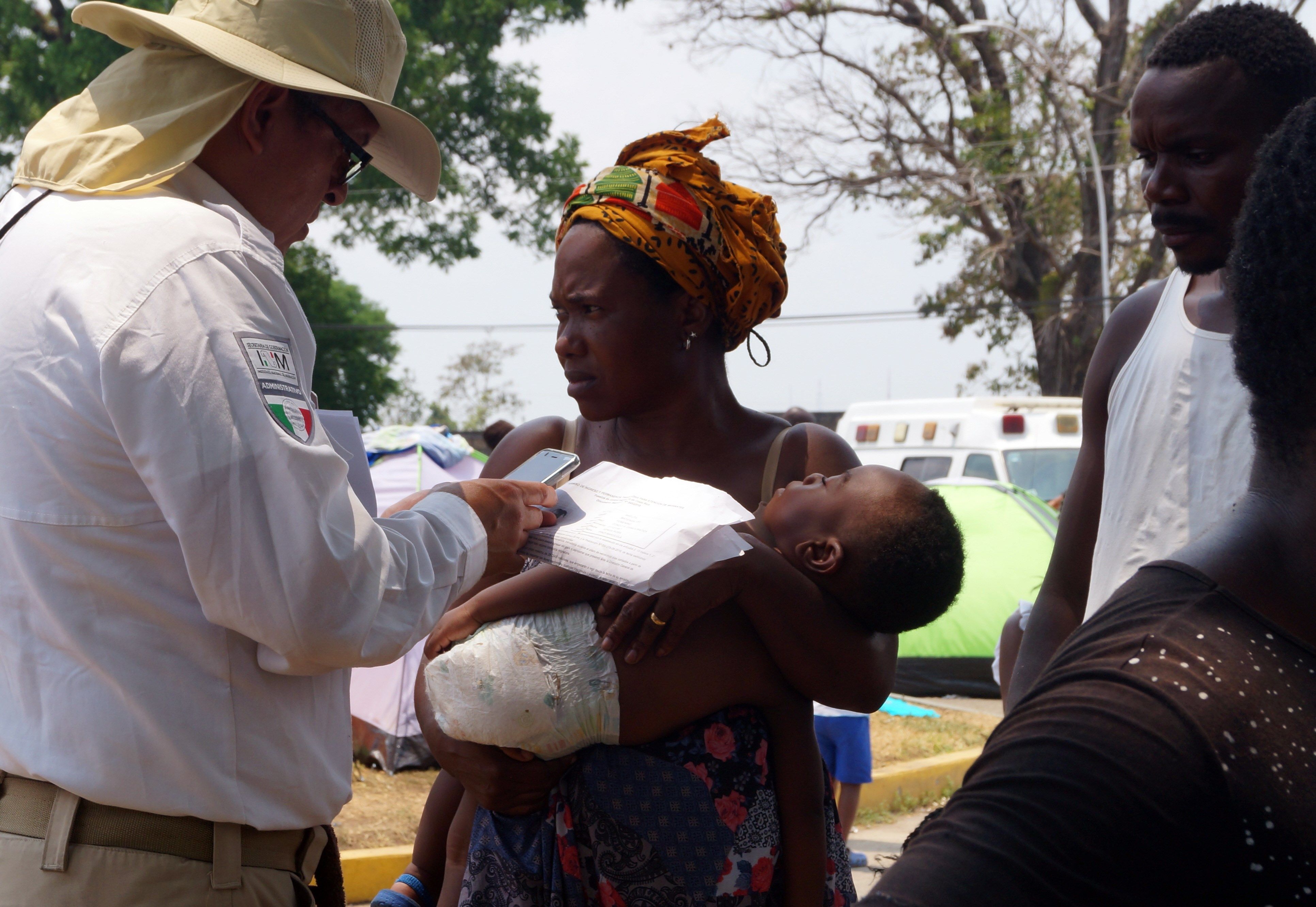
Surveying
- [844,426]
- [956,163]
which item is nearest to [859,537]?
[844,426]

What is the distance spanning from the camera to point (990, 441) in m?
12.4

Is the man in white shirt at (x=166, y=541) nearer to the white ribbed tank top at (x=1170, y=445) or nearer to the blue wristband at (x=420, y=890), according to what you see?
the blue wristband at (x=420, y=890)

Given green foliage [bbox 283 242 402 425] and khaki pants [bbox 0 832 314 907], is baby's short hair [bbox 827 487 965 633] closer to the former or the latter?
khaki pants [bbox 0 832 314 907]

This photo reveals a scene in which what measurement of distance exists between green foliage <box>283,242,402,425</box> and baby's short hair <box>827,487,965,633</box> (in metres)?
18.0

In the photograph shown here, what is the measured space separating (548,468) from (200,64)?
849 millimetres

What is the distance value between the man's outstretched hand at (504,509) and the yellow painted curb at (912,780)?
195 inches

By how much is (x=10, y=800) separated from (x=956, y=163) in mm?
19154

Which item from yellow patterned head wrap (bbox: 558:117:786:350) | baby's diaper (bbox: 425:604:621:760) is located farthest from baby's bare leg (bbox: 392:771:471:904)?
yellow patterned head wrap (bbox: 558:117:786:350)

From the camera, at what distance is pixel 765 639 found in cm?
191

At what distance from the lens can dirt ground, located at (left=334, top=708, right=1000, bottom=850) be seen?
5.63 metres

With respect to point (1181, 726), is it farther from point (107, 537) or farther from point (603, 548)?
point (107, 537)

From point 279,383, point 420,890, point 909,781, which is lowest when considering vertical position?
point 909,781

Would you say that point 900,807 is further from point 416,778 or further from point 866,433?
point 866,433

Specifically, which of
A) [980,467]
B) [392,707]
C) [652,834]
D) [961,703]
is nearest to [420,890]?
[652,834]
